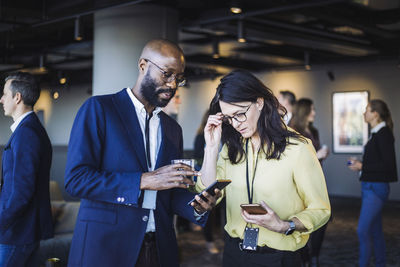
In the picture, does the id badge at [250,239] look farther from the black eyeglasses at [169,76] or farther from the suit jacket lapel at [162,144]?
the black eyeglasses at [169,76]

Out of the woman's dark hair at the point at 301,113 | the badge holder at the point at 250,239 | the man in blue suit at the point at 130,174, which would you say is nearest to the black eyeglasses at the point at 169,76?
the man in blue suit at the point at 130,174

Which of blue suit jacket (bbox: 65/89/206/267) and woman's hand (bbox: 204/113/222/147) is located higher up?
woman's hand (bbox: 204/113/222/147)

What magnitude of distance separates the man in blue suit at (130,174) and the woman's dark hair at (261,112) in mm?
256

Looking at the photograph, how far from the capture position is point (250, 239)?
1.98m

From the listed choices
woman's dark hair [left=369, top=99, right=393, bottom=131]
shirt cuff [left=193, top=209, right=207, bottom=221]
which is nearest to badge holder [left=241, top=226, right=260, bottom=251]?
shirt cuff [left=193, top=209, right=207, bottom=221]

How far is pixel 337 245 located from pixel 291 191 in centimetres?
503

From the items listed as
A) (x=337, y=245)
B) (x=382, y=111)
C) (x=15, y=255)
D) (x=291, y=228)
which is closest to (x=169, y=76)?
(x=291, y=228)

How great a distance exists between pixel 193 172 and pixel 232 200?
30 cm

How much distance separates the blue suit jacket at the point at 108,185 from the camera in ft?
6.24

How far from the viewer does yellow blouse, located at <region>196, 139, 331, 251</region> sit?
194 centimetres

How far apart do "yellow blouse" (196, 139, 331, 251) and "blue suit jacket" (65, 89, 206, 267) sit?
1.49 ft

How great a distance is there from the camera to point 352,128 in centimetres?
1203

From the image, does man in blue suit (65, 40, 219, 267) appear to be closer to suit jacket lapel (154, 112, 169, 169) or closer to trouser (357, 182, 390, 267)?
suit jacket lapel (154, 112, 169, 169)

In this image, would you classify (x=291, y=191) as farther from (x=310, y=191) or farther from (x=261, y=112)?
(x=261, y=112)
